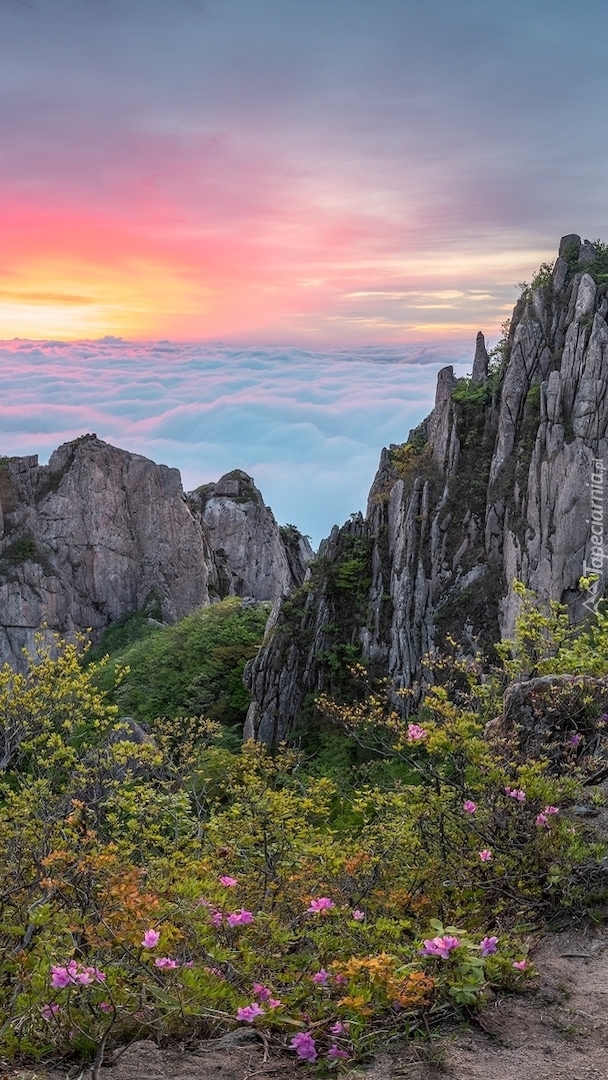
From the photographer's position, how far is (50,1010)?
499 cm

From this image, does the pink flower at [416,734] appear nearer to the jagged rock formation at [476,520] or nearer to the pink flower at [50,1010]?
the pink flower at [50,1010]

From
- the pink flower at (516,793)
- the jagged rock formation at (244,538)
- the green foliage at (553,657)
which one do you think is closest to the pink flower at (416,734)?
the pink flower at (516,793)

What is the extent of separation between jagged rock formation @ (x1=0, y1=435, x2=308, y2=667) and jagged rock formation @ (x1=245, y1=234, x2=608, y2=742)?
2963 centimetres

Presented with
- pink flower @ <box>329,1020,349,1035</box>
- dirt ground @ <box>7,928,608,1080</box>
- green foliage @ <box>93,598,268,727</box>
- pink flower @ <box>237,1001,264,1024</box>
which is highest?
pink flower @ <box>237,1001,264,1024</box>

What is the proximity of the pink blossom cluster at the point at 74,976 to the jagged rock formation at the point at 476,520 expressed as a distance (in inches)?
809

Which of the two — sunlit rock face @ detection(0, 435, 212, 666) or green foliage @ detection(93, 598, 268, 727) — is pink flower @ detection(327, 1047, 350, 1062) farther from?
sunlit rock face @ detection(0, 435, 212, 666)

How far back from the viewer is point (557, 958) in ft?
19.1

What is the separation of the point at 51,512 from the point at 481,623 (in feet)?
134

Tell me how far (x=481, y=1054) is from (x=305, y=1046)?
0.97 m

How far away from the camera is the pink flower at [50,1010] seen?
498 centimetres

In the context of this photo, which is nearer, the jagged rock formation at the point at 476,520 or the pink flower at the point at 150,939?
the pink flower at the point at 150,939

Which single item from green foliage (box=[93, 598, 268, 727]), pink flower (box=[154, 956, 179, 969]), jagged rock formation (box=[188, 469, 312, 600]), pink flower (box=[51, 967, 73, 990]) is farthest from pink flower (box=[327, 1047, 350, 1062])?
jagged rock formation (box=[188, 469, 312, 600])

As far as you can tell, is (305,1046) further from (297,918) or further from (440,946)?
(297,918)

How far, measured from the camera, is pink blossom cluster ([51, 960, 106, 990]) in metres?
4.86
